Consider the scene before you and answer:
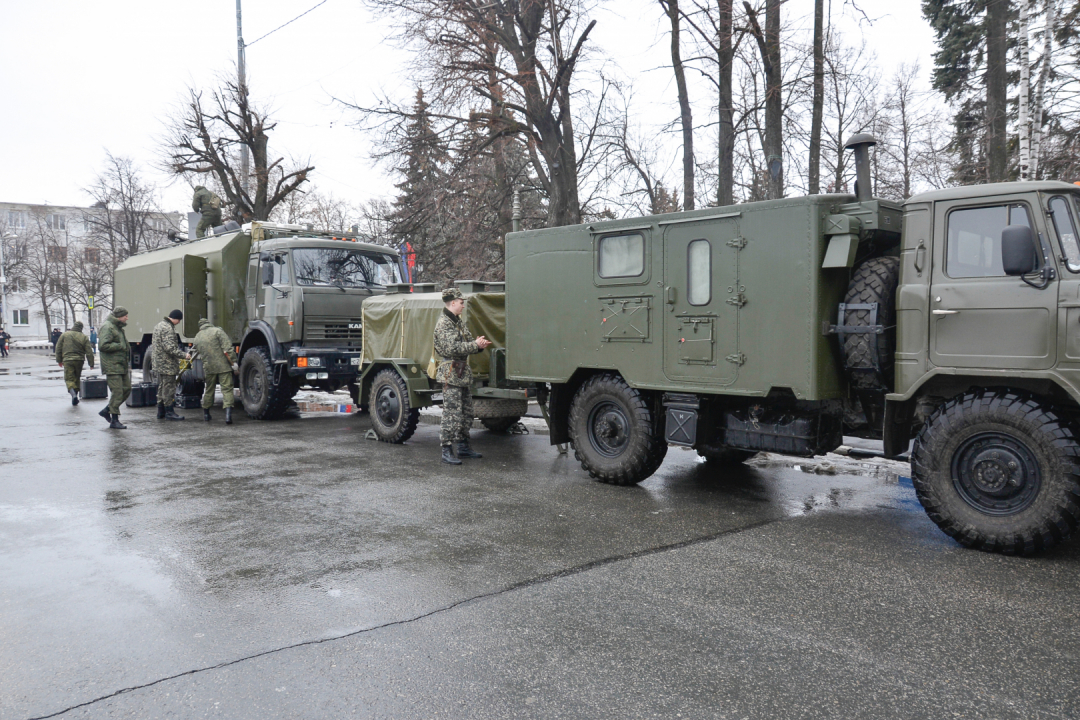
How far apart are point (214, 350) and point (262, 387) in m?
0.98

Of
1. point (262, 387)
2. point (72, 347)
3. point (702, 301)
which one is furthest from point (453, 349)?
point (72, 347)

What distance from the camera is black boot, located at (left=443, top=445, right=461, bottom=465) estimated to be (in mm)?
8891

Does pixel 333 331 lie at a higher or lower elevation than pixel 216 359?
higher

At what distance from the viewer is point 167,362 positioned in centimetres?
1339

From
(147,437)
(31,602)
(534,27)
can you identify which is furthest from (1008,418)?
(534,27)

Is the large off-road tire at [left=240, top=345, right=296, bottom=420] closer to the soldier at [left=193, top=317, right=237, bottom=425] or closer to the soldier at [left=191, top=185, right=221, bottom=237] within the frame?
the soldier at [left=193, top=317, right=237, bottom=425]

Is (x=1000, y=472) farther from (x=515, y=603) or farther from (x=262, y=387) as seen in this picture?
(x=262, y=387)

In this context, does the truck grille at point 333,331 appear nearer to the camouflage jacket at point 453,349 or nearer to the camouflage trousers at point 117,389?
the camouflage trousers at point 117,389

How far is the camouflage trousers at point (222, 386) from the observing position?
13156mm

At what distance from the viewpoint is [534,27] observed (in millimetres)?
16547

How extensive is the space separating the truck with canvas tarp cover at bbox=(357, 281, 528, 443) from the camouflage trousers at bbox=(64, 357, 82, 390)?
27.4ft

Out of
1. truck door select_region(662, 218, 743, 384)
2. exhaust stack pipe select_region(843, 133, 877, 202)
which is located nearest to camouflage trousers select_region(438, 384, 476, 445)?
truck door select_region(662, 218, 743, 384)

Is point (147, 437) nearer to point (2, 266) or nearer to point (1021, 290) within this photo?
point (1021, 290)

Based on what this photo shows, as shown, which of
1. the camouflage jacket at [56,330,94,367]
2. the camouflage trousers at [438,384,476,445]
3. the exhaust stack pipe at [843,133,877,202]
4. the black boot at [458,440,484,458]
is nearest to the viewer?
the exhaust stack pipe at [843,133,877,202]
